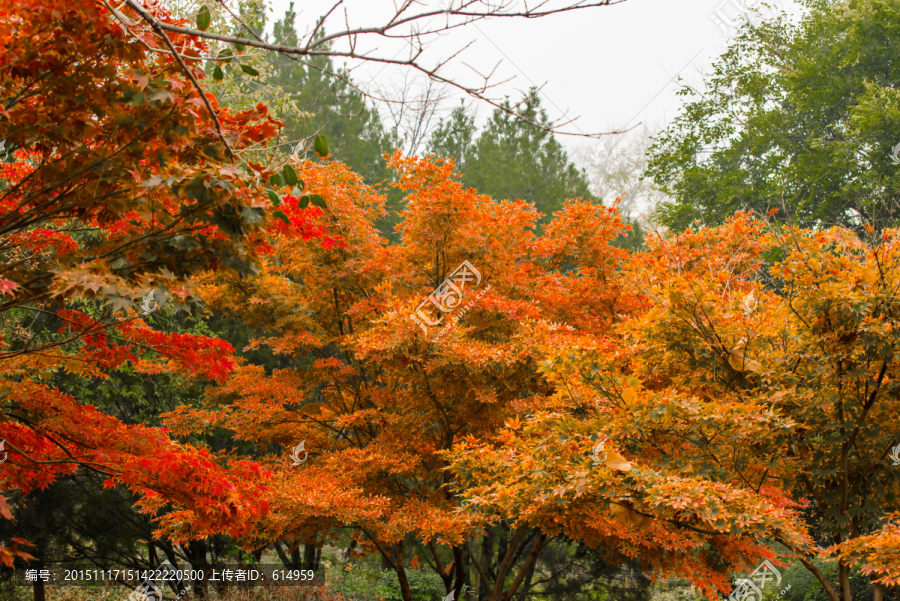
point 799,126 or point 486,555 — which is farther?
point 799,126

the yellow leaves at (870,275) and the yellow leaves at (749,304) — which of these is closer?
the yellow leaves at (870,275)

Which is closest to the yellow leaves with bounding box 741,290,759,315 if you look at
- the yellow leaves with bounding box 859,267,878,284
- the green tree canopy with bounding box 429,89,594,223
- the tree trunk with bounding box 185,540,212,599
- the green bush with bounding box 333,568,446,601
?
the yellow leaves with bounding box 859,267,878,284

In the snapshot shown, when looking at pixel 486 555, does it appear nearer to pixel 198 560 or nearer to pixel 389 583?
pixel 389 583

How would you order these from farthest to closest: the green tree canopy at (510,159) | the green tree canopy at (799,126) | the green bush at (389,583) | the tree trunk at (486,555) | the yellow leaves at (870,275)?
1. the green tree canopy at (510,159)
2. the green tree canopy at (799,126)
3. the green bush at (389,583)
4. the tree trunk at (486,555)
5. the yellow leaves at (870,275)

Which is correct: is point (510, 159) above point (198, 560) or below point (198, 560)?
above

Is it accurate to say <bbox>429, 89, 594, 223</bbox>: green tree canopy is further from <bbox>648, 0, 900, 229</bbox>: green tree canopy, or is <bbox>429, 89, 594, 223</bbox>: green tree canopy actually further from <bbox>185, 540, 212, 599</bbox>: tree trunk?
<bbox>185, 540, 212, 599</bbox>: tree trunk

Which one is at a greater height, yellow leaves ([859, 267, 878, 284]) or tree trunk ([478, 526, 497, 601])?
yellow leaves ([859, 267, 878, 284])

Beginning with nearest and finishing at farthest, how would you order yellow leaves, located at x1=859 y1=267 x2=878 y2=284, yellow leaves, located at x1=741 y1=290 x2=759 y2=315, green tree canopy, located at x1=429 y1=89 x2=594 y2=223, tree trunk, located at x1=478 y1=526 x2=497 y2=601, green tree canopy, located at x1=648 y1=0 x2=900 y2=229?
yellow leaves, located at x1=859 y1=267 x2=878 y2=284 < yellow leaves, located at x1=741 y1=290 x2=759 y2=315 < tree trunk, located at x1=478 y1=526 x2=497 y2=601 < green tree canopy, located at x1=648 y1=0 x2=900 y2=229 < green tree canopy, located at x1=429 y1=89 x2=594 y2=223

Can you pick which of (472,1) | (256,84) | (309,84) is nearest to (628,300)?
(472,1)

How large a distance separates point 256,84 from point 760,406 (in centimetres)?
1061

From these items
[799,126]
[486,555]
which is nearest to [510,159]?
[799,126]

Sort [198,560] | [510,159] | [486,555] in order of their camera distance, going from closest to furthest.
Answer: [198,560] → [486,555] → [510,159]

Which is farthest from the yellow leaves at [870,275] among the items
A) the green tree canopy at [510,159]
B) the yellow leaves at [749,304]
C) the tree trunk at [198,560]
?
the green tree canopy at [510,159]

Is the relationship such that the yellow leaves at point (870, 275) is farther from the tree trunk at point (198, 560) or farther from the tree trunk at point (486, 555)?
the tree trunk at point (198, 560)
